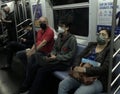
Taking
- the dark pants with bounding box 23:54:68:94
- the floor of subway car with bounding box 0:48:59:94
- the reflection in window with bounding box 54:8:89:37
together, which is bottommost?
the floor of subway car with bounding box 0:48:59:94

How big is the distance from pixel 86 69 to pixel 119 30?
0.70m

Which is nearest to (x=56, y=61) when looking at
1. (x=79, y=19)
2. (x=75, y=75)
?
(x=75, y=75)

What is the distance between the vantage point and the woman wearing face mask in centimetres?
212

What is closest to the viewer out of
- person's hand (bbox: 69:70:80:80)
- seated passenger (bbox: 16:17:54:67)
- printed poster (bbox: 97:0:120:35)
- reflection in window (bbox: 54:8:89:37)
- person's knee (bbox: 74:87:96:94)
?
person's knee (bbox: 74:87:96:94)

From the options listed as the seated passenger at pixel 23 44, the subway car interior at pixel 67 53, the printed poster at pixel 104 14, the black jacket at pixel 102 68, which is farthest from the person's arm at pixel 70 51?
the seated passenger at pixel 23 44

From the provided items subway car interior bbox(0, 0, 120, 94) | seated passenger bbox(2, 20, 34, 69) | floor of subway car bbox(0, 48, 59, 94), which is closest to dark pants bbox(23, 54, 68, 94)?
subway car interior bbox(0, 0, 120, 94)

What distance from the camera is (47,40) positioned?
11.4 feet

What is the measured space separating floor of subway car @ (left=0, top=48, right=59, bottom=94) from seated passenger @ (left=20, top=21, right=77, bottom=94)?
308 millimetres

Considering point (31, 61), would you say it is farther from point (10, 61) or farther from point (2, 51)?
point (2, 51)

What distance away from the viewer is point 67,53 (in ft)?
9.43

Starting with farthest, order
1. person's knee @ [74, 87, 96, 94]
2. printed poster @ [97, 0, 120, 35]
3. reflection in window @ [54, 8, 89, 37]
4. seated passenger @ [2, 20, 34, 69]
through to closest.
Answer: seated passenger @ [2, 20, 34, 69], reflection in window @ [54, 8, 89, 37], printed poster @ [97, 0, 120, 35], person's knee @ [74, 87, 96, 94]

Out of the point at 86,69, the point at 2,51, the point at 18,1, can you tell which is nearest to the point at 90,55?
the point at 86,69

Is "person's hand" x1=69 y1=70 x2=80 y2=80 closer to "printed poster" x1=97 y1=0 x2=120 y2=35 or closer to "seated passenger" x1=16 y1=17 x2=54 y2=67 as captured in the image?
"printed poster" x1=97 y1=0 x2=120 y2=35

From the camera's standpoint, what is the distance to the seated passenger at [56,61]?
282 centimetres
